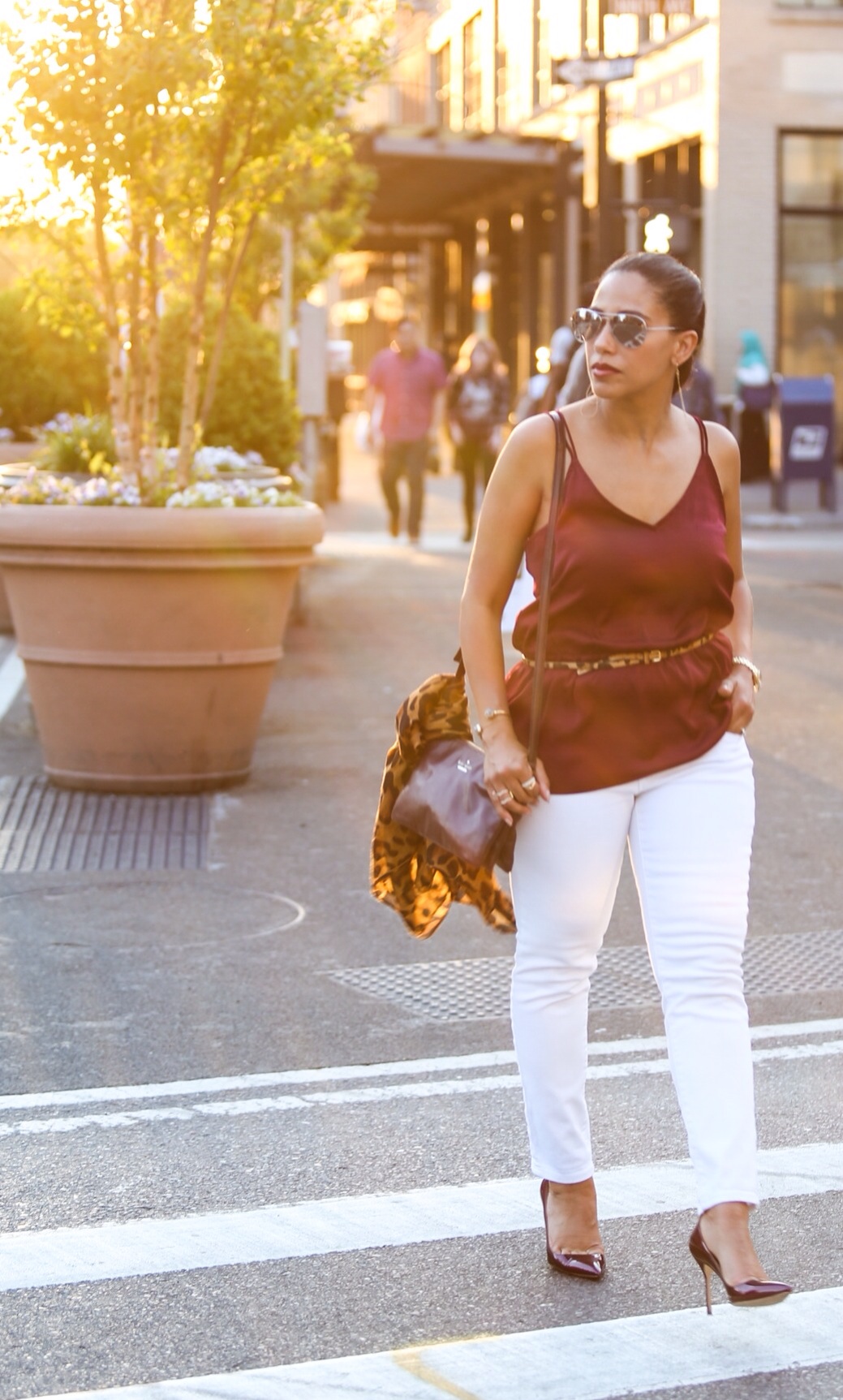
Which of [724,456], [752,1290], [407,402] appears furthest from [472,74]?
[752,1290]

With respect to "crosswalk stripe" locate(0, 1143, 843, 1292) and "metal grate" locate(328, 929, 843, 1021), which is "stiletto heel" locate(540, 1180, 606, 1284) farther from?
"metal grate" locate(328, 929, 843, 1021)

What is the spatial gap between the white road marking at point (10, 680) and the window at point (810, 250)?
638 inches

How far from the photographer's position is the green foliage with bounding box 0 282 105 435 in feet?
48.6

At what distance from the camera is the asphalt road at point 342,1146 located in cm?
335

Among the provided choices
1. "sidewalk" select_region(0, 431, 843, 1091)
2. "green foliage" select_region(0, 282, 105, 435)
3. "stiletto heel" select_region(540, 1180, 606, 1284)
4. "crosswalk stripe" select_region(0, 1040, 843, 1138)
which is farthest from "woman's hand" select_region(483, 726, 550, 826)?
"green foliage" select_region(0, 282, 105, 435)

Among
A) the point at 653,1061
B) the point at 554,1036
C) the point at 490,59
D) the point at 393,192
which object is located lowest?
the point at 653,1061

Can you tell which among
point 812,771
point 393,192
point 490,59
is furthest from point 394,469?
point 490,59

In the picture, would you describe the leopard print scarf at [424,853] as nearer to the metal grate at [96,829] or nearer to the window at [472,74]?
the metal grate at [96,829]

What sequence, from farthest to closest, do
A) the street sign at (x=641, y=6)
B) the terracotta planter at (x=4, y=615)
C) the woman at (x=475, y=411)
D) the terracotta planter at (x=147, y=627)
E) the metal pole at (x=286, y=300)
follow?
the street sign at (x=641, y=6) → the woman at (x=475, y=411) → the metal pole at (x=286, y=300) → the terracotta planter at (x=4, y=615) → the terracotta planter at (x=147, y=627)

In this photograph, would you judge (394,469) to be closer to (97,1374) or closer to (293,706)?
(293,706)

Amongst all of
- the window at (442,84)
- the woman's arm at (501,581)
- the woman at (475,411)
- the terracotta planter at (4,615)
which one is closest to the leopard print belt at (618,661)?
the woman's arm at (501,581)

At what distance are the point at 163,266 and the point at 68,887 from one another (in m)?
4.07

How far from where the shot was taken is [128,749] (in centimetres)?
796

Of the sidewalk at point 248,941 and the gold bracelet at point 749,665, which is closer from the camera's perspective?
the gold bracelet at point 749,665
